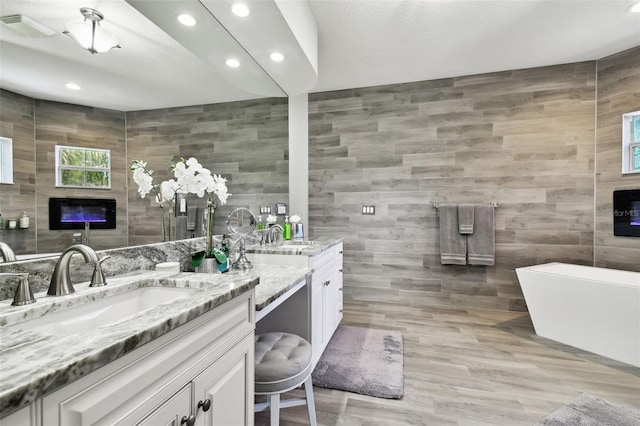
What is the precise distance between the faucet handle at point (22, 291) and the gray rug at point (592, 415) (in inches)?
94.4

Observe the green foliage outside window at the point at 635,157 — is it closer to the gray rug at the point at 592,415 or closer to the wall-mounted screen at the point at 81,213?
the gray rug at the point at 592,415

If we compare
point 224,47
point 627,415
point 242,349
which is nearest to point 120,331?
point 242,349

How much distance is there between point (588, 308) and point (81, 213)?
348cm

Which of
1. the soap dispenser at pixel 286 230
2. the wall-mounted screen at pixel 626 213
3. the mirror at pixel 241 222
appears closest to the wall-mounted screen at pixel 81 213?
the mirror at pixel 241 222

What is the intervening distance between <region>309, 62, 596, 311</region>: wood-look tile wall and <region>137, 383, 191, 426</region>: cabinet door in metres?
3.10

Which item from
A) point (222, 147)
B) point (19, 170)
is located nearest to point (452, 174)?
point (222, 147)

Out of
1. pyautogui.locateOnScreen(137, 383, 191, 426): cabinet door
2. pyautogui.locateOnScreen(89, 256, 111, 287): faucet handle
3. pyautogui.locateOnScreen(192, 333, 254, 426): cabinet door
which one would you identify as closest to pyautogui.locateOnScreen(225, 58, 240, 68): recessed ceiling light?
pyautogui.locateOnScreen(89, 256, 111, 287): faucet handle

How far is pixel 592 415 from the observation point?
5.46 feet

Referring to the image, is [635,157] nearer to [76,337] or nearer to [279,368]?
[279,368]

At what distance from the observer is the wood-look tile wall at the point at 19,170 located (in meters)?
0.90

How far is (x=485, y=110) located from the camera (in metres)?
3.41

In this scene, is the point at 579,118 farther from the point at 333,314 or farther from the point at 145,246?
the point at 145,246

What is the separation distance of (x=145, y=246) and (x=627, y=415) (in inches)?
110

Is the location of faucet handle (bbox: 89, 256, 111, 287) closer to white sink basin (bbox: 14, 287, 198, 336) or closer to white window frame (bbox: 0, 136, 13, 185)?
white sink basin (bbox: 14, 287, 198, 336)
